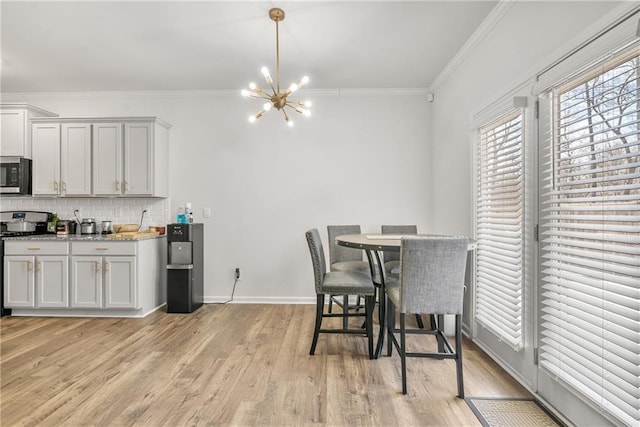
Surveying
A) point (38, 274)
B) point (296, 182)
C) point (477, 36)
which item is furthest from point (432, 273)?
point (38, 274)

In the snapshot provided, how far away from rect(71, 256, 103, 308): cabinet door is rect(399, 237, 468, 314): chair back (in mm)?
3230

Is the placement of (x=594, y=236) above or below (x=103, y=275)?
above

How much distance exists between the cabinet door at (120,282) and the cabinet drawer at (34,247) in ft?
1.62

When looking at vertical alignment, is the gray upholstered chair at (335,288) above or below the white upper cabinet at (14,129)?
below

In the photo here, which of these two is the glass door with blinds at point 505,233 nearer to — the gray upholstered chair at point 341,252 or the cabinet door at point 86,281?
the gray upholstered chair at point 341,252

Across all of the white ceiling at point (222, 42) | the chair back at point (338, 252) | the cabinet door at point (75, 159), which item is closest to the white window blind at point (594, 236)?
the white ceiling at point (222, 42)

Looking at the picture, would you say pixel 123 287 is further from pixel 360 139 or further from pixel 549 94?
pixel 549 94

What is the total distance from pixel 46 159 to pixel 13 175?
1.23ft

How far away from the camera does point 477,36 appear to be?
107 inches

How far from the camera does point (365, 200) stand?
4090 millimetres

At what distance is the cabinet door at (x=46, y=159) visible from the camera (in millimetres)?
3781

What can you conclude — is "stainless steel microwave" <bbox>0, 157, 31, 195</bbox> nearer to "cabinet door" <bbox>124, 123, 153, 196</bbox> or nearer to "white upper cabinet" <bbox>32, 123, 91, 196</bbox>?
"white upper cabinet" <bbox>32, 123, 91, 196</bbox>

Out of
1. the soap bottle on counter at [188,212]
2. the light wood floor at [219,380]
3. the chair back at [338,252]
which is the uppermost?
the soap bottle on counter at [188,212]

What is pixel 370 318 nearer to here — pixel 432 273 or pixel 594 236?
pixel 432 273
